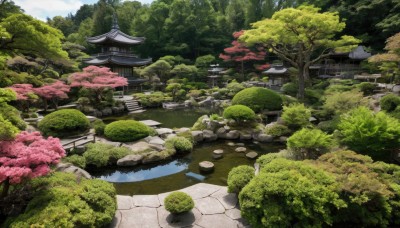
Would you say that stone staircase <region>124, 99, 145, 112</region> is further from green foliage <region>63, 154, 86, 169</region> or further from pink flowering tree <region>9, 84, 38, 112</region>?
green foliage <region>63, 154, 86, 169</region>

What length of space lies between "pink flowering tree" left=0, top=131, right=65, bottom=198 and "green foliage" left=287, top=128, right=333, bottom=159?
6773 millimetres

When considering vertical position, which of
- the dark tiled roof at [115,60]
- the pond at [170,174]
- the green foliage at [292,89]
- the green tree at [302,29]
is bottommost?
the pond at [170,174]

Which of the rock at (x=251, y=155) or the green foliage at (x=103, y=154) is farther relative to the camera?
the rock at (x=251, y=155)

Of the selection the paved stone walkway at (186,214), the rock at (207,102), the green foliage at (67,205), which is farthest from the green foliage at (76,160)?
the rock at (207,102)

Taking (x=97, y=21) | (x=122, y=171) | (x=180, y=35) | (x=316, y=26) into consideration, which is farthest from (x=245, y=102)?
(x=97, y=21)

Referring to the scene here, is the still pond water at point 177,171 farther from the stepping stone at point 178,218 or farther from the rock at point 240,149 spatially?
the stepping stone at point 178,218

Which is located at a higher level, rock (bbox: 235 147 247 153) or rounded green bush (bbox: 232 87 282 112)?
rounded green bush (bbox: 232 87 282 112)

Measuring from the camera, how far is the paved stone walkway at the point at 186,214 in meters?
5.21

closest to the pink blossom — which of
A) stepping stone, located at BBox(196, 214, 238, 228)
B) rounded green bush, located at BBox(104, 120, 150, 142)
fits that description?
stepping stone, located at BBox(196, 214, 238, 228)

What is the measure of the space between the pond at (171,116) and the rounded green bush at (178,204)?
10243 mm

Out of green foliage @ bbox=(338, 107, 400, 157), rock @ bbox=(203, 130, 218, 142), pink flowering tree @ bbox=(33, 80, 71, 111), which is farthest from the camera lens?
pink flowering tree @ bbox=(33, 80, 71, 111)

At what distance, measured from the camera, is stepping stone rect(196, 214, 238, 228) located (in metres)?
5.18

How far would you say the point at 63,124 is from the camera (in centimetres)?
1066

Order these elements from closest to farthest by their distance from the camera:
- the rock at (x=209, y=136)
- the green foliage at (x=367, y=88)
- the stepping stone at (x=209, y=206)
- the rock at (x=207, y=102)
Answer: the stepping stone at (x=209, y=206)
the rock at (x=209, y=136)
the green foliage at (x=367, y=88)
the rock at (x=207, y=102)
